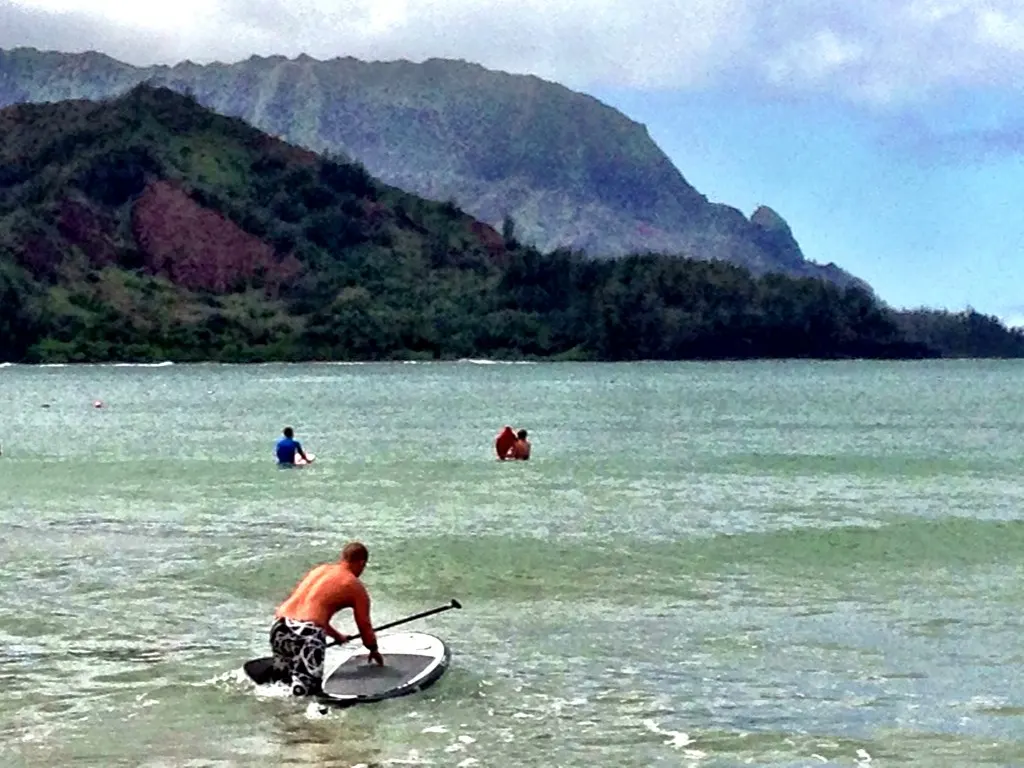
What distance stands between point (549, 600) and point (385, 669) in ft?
26.9

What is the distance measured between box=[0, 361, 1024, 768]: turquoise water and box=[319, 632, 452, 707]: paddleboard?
293 millimetres

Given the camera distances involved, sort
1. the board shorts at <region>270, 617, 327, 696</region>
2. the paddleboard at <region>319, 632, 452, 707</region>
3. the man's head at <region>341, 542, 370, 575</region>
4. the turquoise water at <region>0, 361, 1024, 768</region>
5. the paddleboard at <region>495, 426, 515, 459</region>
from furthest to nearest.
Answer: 1. the paddleboard at <region>495, 426, 515, 459</region>
2. the paddleboard at <region>319, 632, 452, 707</region>
3. the man's head at <region>341, 542, 370, 575</region>
4. the board shorts at <region>270, 617, 327, 696</region>
5. the turquoise water at <region>0, 361, 1024, 768</region>

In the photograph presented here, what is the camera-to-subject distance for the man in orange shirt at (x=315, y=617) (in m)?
19.9

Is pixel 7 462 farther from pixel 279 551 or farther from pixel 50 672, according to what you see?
pixel 50 672

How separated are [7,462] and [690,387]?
107121 mm

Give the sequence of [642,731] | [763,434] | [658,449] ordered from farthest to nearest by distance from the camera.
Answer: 1. [763,434]
2. [658,449]
3. [642,731]

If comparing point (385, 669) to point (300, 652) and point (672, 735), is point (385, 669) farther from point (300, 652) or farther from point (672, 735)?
point (672, 735)

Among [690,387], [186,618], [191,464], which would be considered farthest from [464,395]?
[186,618]

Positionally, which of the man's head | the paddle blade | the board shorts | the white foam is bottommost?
the white foam

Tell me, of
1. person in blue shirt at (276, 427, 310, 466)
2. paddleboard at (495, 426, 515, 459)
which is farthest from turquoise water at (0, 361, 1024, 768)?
person in blue shirt at (276, 427, 310, 466)

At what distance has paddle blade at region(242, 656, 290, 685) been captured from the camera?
2072 centimetres

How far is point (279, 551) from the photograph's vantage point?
117ft

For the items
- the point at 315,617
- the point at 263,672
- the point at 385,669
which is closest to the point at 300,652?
the point at 315,617

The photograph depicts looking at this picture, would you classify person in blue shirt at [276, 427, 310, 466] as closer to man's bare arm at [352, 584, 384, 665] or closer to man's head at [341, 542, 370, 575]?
man's bare arm at [352, 584, 384, 665]
